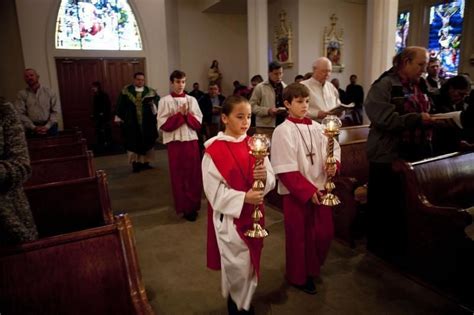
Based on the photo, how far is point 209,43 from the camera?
38.8 ft

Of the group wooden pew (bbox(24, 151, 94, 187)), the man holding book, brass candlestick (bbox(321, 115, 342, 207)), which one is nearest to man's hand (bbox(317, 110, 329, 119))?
the man holding book

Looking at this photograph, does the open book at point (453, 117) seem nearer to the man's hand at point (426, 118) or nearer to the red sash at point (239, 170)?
the man's hand at point (426, 118)

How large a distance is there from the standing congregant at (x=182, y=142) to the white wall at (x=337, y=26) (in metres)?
6.35

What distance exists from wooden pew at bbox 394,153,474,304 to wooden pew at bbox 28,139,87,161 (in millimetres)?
3561

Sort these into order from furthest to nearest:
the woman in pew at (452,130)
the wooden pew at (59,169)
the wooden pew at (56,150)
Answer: the wooden pew at (56,150) → the woman in pew at (452,130) → the wooden pew at (59,169)

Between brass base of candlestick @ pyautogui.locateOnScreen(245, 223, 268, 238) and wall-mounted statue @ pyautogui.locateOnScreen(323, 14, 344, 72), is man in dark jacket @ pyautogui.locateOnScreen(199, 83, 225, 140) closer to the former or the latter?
wall-mounted statue @ pyautogui.locateOnScreen(323, 14, 344, 72)

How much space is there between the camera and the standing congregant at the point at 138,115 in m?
6.76

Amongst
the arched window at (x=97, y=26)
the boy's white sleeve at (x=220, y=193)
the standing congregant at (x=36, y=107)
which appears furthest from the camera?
the arched window at (x=97, y=26)

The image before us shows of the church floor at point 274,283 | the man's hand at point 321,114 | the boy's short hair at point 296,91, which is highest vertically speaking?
the boy's short hair at point 296,91

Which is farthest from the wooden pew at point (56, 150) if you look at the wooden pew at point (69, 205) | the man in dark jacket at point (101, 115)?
the man in dark jacket at point (101, 115)

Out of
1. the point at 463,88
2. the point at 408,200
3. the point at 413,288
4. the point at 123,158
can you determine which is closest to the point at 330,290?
the point at 413,288

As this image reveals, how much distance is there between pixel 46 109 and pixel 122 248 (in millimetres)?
5065

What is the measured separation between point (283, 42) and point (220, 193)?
9185mm

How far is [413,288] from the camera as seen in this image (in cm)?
272
